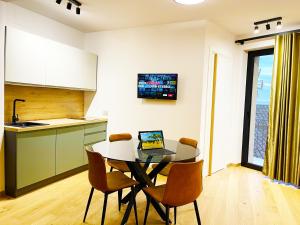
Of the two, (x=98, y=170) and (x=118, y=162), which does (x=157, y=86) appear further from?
(x=98, y=170)

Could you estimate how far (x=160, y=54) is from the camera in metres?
3.92

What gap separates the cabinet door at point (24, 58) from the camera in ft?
9.73

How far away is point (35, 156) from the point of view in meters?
3.10

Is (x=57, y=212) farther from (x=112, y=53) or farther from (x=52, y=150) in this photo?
(x=112, y=53)

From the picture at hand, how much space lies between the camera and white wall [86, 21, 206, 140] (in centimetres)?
368

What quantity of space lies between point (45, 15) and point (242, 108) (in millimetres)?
3803

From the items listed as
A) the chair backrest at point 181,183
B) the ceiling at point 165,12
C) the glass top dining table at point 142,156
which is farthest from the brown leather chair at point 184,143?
the ceiling at point 165,12

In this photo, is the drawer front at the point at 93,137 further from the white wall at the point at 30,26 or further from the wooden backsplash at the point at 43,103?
the white wall at the point at 30,26

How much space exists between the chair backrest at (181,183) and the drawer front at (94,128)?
2337mm

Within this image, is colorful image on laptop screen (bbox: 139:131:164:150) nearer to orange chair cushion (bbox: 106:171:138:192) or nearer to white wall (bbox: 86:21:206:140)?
orange chair cushion (bbox: 106:171:138:192)

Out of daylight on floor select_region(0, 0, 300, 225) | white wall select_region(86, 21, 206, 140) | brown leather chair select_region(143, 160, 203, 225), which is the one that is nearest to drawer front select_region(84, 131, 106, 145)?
daylight on floor select_region(0, 0, 300, 225)

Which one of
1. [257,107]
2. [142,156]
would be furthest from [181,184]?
[257,107]

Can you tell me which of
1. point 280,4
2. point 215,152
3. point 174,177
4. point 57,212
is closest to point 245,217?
point 174,177

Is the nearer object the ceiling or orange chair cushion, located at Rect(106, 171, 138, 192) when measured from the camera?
orange chair cushion, located at Rect(106, 171, 138, 192)
